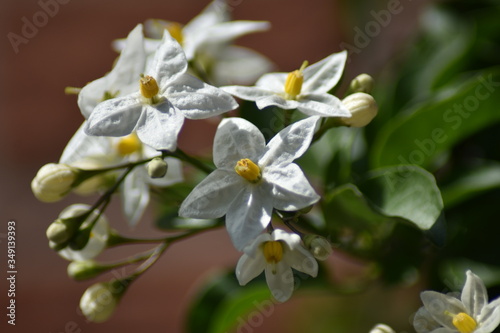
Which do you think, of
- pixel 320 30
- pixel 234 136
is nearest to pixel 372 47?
pixel 320 30

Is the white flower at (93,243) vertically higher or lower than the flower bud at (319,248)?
lower

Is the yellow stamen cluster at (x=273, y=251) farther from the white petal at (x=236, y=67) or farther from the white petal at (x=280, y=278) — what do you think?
the white petal at (x=236, y=67)

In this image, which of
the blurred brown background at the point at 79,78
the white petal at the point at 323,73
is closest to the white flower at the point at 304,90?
the white petal at the point at 323,73

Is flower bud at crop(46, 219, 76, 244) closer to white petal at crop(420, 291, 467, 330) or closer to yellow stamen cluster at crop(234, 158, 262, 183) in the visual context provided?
yellow stamen cluster at crop(234, 158, 262, 183)

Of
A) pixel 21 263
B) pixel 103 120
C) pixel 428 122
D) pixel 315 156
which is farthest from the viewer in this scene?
pixel 21 263

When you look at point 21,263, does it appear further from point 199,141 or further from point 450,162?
point 450,162

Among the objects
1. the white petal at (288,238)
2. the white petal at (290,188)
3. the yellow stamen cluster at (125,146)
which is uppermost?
the white petal at (290,188)

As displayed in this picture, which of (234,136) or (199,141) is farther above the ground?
(234,136)
